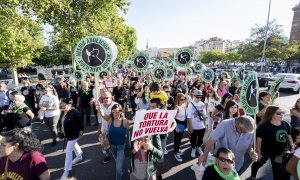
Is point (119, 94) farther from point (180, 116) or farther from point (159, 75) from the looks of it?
point (180, 116)

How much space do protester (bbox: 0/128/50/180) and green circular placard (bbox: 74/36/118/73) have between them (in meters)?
1.86

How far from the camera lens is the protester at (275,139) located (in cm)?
369

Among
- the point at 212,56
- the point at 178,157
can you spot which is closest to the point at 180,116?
the point at 178,157

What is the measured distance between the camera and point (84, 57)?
4.23m

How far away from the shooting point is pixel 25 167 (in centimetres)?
255

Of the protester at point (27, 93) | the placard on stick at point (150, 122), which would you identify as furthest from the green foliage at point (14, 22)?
the placard on stick at point (150, 122)

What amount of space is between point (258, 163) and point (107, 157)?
3.29 metres

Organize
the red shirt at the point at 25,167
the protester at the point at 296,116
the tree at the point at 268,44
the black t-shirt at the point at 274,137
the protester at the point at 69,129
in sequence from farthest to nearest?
1. the tree at the point at 268,44
2. the protester at the point at 296,116
3. the protester at the point at 69,129
4. the black t-shirt at the point at 274,137
5. the red shirt at the point at 25,167

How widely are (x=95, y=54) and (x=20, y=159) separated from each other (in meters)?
2.23

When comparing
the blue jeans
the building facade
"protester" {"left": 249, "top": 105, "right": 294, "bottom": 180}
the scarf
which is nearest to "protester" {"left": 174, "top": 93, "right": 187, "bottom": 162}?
the blue jeans

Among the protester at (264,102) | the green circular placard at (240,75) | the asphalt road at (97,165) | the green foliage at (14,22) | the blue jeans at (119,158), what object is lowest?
the asphalt road at (97,165)

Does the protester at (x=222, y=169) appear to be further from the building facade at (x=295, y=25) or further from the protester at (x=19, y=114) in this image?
the building facade at (x=295, y=25)

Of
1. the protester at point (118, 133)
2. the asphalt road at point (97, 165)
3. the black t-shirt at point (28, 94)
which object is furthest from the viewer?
the black t-shirt at point (28, 94)

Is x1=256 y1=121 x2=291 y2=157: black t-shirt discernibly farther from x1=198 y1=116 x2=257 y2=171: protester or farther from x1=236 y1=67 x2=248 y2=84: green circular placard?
x1=236 y1=67 x2=248 y2=84: green circular placard
